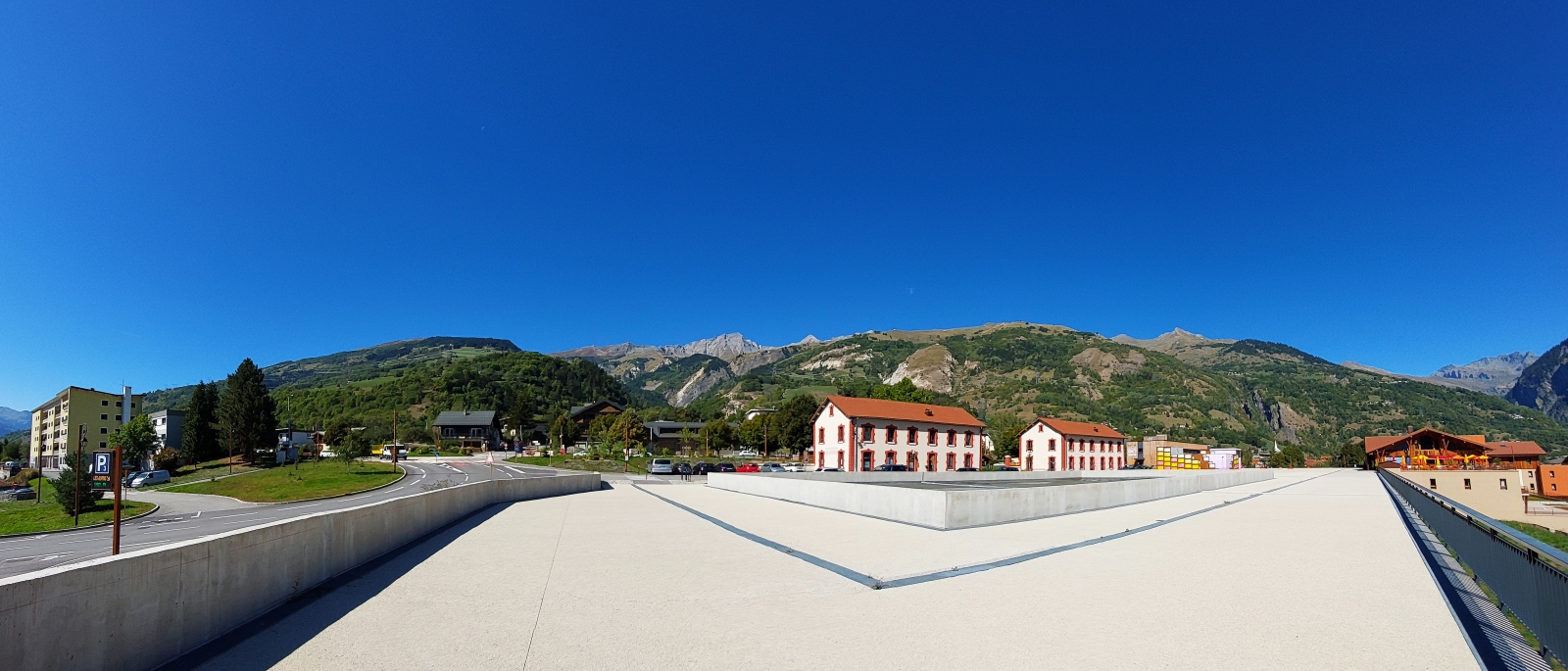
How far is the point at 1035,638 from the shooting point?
21.7ft

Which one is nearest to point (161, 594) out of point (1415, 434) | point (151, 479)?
point (151, 479)

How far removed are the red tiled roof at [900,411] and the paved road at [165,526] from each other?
33.3 meters

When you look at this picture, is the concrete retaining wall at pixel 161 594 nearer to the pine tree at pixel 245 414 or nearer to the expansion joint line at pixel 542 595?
the expansion joint line at pixel 542 595

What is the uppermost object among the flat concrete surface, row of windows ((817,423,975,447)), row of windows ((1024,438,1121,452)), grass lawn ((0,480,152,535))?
the flat concrete surface

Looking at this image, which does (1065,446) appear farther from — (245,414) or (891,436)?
(245,414)

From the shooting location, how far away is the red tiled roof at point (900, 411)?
66.8 metres

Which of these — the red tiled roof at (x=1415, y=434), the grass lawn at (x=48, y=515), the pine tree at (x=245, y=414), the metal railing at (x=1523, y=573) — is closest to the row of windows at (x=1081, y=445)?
the red tiled roof at (x=1415, y=434)

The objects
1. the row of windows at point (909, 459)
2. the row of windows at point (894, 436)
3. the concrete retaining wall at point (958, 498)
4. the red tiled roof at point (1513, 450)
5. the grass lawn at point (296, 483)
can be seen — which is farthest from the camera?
the red tiled roof at point (1513, 450)

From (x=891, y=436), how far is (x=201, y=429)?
76816 mm

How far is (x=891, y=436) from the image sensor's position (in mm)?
68750

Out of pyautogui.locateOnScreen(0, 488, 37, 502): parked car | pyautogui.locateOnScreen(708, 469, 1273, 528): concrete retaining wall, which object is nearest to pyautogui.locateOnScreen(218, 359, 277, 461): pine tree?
pyautogui.locateOnScreen(0, 488, 37, 502): parked car

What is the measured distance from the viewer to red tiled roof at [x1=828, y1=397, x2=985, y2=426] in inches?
2630

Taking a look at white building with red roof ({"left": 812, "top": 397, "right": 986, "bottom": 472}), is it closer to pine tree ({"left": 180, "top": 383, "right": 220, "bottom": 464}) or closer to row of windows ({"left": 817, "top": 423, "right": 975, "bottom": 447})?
row of windows ({"left": 817, "top": 423, "right": 975, "bottom": 447})

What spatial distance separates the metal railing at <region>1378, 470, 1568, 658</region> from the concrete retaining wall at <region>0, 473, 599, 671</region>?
10772 millimetres
